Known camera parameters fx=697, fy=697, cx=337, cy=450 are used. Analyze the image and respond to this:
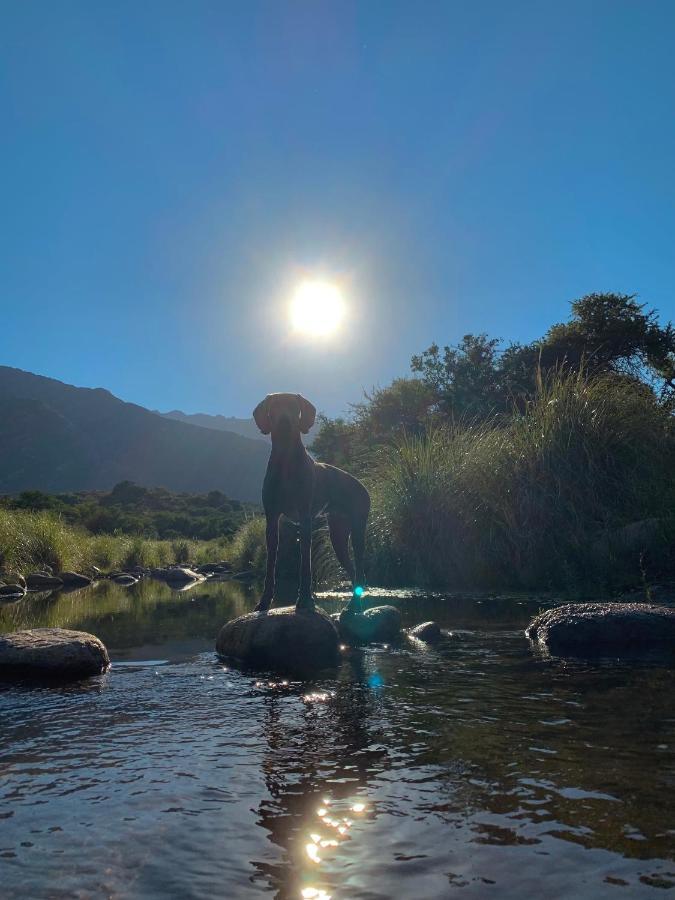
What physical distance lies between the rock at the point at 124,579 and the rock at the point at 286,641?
15.8 meters

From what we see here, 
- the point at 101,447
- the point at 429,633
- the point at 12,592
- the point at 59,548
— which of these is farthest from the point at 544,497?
the point at 101,447

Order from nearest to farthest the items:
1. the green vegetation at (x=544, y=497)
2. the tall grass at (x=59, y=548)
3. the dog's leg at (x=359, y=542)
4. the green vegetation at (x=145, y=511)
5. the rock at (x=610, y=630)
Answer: the rock at (x=610, y=630), the dog's leg at (x=359, y=542), the green vegetation at (x=544, y=497), the tall grass at (x=59, y=548), the green vegetation at (x=145, y=511)

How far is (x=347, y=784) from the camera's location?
3.35 metres

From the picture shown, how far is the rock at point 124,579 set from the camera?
2262 centimetres

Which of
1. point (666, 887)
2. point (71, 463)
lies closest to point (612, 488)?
point (666, 887)

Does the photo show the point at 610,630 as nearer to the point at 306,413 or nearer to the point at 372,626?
the point at 372,626

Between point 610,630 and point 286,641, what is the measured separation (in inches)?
128

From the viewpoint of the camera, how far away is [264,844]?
273 centimetres

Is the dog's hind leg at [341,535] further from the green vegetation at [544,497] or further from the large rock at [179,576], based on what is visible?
the large rock at [179,576]

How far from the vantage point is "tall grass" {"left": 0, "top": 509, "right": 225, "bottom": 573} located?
22.1 m

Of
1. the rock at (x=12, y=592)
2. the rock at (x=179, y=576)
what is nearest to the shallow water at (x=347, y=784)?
the rock at (x=12, y=592)

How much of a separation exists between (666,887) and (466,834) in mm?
749

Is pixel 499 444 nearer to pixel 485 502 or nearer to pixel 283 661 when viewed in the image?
pixel 485 502

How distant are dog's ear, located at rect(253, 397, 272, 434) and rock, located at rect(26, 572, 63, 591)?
14915mm
